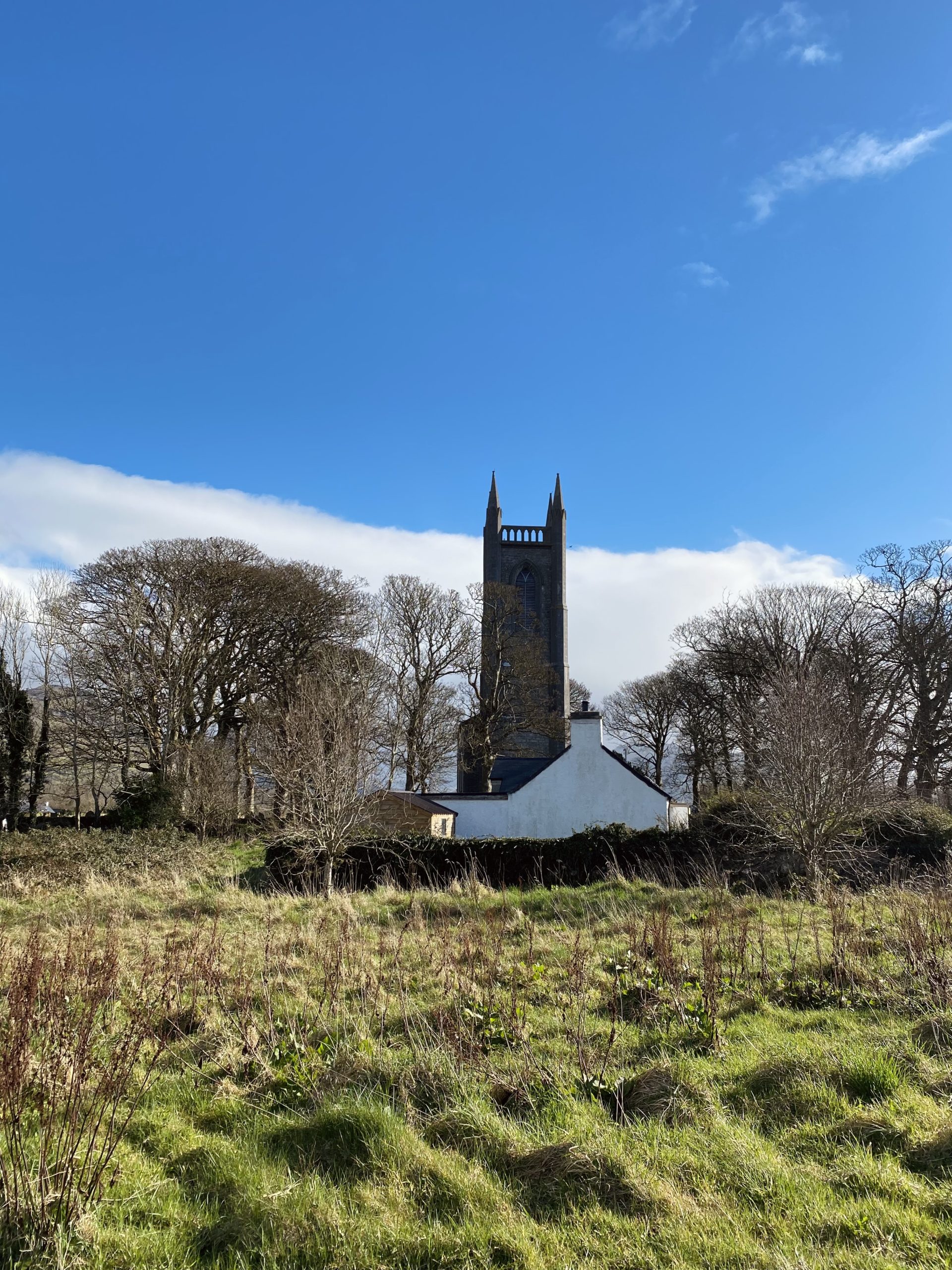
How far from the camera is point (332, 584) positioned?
118 feet

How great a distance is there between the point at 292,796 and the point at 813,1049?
13.7 metres

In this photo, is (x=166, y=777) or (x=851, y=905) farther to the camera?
(x=166, y=777)

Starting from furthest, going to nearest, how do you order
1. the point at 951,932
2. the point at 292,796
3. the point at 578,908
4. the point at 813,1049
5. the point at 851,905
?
the point at 292,796 → the point at 578,908 → the point at 851,905 → the point at 951,932 → the point at 813,1049

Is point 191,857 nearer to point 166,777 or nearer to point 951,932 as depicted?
point 166,777

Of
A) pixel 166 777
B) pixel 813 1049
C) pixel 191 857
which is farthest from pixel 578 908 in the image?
pixel 166 777

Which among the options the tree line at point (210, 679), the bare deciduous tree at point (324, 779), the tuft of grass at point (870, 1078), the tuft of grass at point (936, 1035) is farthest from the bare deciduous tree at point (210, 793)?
the tuft of grass at point (870, 1078)

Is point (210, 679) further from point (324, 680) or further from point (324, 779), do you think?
point (324, 779)

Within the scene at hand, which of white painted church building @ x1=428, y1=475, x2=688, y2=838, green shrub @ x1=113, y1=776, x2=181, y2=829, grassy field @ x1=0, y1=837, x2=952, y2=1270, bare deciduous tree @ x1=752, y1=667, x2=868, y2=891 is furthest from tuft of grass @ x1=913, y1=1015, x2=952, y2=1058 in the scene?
green shrub @ x1=113, y1=776, x2=181, y2=829

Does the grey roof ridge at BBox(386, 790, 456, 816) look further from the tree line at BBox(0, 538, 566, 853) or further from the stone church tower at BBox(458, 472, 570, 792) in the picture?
the stone church tower at BBox(458, 472, 570, 792)

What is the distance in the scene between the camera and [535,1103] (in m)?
4.61

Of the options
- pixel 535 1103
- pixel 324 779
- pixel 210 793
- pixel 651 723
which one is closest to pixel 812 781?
pixel 324 779

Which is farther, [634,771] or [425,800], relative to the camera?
[425,800]

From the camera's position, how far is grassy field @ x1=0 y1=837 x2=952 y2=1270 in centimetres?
337

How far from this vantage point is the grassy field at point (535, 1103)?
11.0ft
